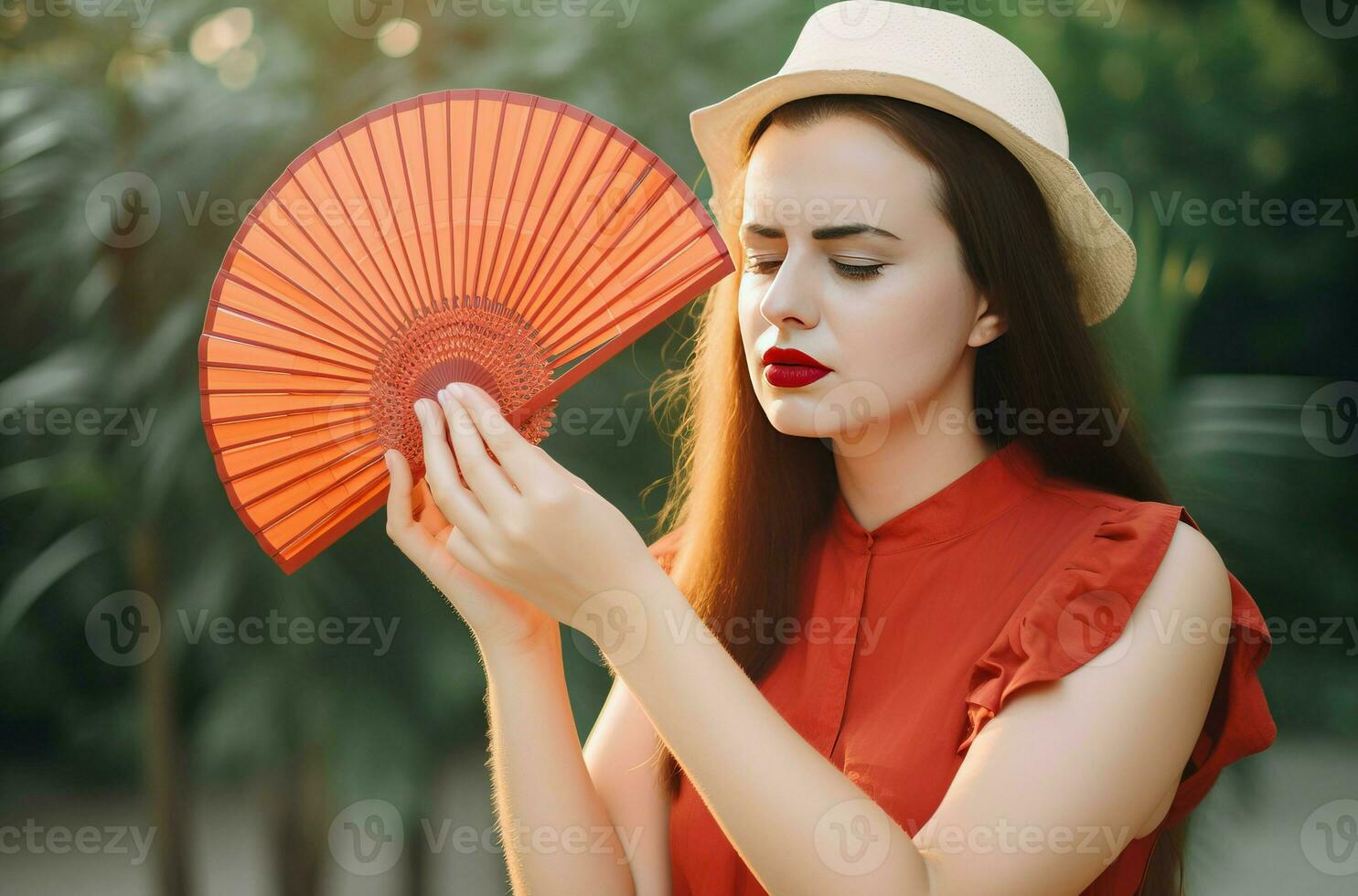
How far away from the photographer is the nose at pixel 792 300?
1.46 metres

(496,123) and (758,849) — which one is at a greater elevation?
(496,123)

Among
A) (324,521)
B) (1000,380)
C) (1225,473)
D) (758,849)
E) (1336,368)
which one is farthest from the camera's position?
(1336,368)

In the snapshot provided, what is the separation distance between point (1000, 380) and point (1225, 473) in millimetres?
1443

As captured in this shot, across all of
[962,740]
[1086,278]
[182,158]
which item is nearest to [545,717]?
[962,740]

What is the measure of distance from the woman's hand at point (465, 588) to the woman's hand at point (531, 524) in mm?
118

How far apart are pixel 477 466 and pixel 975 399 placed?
2.43 feet

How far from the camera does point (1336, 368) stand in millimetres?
3070

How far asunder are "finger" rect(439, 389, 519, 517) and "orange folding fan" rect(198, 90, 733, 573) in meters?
0.09

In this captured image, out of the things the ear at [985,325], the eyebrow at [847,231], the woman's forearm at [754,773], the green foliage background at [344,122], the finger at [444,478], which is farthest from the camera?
the green foliage background at [344,122]

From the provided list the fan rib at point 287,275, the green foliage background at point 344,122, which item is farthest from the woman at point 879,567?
the green foliage background at point 344,122

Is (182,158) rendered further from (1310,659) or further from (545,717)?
(1310,659)

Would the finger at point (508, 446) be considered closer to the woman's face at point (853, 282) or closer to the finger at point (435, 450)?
the finger at point (435, 450)

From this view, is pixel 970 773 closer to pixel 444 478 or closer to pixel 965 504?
pixel 965 504

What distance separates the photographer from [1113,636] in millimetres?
1354
